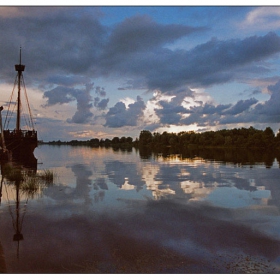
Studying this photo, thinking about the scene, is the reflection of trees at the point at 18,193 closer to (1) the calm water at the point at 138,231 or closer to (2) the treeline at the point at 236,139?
(1) the calm water at the point at 138,231

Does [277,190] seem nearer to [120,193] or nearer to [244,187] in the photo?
[244,187]

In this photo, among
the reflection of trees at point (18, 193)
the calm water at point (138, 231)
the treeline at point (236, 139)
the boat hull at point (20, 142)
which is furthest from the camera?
the treeline at point (236, 139)

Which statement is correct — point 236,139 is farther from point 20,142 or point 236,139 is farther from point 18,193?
point 18,193

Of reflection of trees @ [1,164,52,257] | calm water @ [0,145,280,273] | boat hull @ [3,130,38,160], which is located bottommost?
calm water @ [0,145,280,273]

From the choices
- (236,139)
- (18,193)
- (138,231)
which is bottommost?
(138,231)

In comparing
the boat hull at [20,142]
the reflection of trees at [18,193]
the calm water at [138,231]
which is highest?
the boat hull at [20,142]

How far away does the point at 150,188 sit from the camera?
28.0 metres

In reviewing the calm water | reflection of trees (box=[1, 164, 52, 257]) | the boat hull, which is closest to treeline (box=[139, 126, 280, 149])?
the boat hull

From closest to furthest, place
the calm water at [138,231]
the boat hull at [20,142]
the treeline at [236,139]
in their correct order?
the calm water at [138,231] < the boat hull at [20,142] < the treeline at [236,139]

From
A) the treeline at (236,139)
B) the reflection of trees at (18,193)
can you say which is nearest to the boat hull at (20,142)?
the reflection of trees at (18,193)

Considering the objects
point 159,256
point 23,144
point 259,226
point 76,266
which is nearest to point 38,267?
point 76,266

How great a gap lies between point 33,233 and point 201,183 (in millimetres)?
20530

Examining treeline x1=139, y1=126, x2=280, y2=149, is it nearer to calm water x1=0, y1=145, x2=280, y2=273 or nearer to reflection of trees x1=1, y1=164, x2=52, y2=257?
calm water x1=0, y1=145, x2=280, y2=273

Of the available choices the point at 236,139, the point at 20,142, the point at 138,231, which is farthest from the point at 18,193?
the point at 236,139
